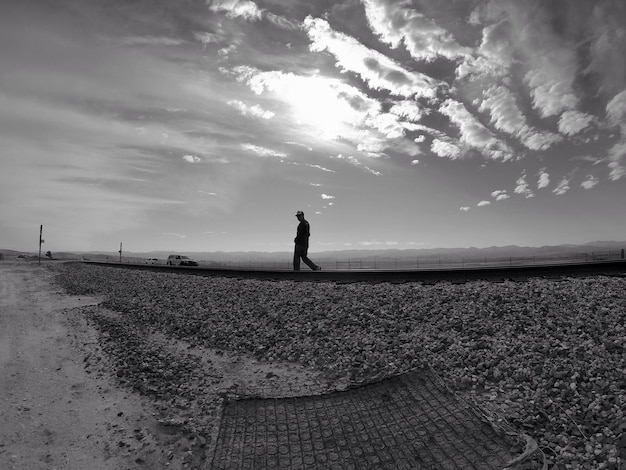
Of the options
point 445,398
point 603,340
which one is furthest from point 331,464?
point 603,340

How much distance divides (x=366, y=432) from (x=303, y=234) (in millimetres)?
11504

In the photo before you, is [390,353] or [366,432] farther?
[390,353]

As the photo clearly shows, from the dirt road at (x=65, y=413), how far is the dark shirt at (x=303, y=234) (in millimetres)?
8801

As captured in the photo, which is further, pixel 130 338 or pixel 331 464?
pixel 130 338

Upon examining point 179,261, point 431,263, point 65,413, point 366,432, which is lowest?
point 65,413

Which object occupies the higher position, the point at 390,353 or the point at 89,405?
the point at 390,353

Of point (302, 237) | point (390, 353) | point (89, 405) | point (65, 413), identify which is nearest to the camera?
point (65, 413)

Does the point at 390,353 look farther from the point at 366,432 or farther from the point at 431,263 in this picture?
the point at 431,263

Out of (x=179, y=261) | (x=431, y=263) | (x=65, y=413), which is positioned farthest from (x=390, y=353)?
(x=431, y=263)

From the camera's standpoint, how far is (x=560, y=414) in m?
4.50

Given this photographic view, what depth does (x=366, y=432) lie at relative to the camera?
5188 millimetres

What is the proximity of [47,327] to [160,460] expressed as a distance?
35.0 ft

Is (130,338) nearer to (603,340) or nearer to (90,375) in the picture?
(90,375)

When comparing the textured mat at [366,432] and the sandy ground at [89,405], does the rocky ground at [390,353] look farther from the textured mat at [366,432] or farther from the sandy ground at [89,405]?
the textured mat at [366,432]
